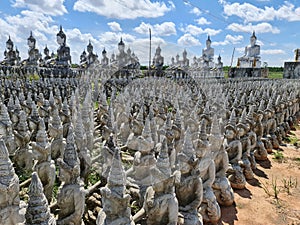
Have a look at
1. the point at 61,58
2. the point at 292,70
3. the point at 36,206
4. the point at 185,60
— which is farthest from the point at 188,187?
the point at 292,70

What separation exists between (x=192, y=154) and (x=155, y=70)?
2158 cm

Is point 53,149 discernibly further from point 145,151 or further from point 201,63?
point 201,63

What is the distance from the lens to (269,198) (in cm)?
547

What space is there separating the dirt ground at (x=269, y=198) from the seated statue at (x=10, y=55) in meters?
19.9

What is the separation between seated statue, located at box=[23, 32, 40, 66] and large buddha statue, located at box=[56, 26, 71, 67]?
1.57 metres

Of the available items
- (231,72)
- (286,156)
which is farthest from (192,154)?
(231,72)

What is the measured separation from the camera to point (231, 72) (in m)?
31.5

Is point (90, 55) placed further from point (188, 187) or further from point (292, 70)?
point (188, 187)

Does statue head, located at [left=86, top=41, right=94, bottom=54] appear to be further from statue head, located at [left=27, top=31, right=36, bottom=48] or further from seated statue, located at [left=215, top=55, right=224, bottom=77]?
seated statue, located at [left=215, top=55, right=224, bottom=77]

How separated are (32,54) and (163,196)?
66.8 ft

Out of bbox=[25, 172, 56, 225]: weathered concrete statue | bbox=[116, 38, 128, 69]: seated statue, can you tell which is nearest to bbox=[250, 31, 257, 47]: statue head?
bbox=[116, 38, 128, 69]: seated statue

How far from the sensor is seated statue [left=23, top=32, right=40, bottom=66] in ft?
64.2

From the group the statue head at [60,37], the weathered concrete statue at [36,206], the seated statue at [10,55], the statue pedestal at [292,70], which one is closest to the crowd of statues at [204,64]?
the statue pedestal at [292,70]

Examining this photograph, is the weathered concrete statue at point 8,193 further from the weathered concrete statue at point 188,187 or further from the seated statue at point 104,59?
the seated statue at point 104,59
